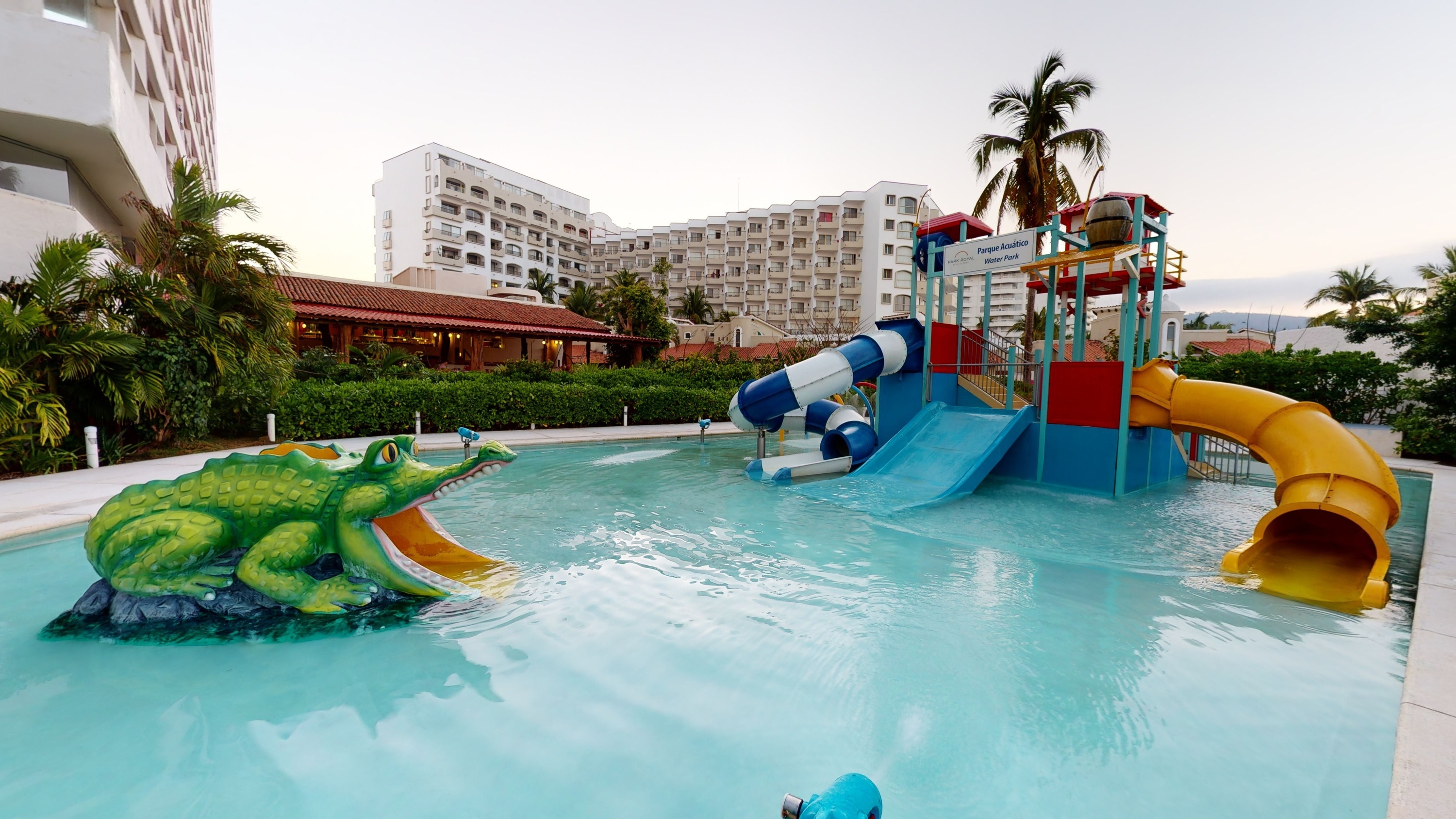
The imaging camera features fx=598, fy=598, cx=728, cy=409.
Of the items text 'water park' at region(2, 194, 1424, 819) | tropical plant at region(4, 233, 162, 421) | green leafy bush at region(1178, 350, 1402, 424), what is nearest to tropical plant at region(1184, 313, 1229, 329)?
green leafy bush at region(1178, 350, 1402, 424)

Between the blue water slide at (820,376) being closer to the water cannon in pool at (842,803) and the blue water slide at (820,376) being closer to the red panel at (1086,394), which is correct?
the red panel at (1086,394)

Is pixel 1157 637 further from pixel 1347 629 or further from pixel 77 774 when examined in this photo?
pixel 77 774

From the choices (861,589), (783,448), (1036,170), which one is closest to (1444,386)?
(1036,170)

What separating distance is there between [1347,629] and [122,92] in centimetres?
1920

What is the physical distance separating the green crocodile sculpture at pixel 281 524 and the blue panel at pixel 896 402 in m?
9.50

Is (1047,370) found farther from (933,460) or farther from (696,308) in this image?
(696,308)

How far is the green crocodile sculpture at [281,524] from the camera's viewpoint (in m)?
3.70

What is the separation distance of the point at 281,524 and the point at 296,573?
363 millimetres

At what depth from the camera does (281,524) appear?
4000mm

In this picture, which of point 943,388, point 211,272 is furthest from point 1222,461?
point 211,272

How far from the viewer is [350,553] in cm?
401

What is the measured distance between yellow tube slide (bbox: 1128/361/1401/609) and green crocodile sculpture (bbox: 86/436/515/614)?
7.04 metres

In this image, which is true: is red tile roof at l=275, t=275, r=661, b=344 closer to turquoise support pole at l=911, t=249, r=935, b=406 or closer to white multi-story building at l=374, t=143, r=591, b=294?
turquoise support pole at l=911, t=249, r=935, b=406

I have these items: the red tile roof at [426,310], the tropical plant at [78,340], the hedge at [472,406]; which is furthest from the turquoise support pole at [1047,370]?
the red tile roof at [426,310]
